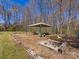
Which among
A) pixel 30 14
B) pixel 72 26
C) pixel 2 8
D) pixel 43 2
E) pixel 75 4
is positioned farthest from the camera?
pixel 2 8

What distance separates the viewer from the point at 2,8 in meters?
47.0

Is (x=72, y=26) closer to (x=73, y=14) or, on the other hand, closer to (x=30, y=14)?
(x=73, y=14)

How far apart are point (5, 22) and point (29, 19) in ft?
28.9

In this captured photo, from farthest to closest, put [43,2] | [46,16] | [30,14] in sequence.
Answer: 1. [30,14]
2. [46,16]
3. [43,2]

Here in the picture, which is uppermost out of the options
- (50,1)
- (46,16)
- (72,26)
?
(50,1)

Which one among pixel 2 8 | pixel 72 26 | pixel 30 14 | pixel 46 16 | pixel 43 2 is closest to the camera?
pixel 72 26

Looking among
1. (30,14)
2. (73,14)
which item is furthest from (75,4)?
(30,14)

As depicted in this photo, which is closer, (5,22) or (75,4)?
(75,4)

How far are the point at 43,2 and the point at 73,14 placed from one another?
9333 mm

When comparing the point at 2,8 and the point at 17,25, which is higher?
the point at 2,8

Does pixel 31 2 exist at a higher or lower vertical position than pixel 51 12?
higher

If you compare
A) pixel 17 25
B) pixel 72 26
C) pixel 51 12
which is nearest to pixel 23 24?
pixel 17 25

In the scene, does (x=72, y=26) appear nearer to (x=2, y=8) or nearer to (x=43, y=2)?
(x=43, y=2)

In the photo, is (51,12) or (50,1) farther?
(51,12)
